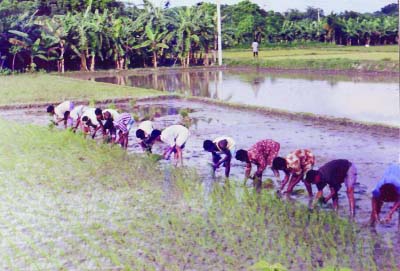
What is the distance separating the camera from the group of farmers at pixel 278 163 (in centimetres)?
482

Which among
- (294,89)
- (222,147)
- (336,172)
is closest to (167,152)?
(222,147)

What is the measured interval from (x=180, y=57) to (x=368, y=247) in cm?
2526

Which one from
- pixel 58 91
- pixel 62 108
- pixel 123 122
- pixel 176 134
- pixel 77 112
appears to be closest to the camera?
pixel 176 134

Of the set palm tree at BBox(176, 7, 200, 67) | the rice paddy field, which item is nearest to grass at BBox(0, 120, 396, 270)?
the rice paddy field

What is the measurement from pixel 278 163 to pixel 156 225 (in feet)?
4.33

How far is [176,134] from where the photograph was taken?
7.21 m

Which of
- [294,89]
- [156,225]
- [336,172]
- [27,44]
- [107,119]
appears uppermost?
[27,44]

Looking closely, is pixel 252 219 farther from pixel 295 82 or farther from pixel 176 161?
pixel 295 82

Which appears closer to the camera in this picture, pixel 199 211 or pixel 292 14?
pixel 199 211

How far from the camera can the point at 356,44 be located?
3803 cm

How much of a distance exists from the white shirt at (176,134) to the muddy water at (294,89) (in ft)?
14.6

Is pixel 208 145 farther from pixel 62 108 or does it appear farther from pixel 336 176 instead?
pixel 62 108

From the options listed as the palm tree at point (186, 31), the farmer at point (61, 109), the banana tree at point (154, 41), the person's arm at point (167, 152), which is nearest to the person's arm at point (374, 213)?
the person's arm at point (167, 152)

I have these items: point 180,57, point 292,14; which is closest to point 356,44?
point 292,14
